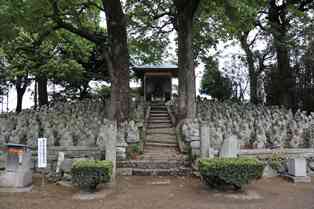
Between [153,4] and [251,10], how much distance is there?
5665mm

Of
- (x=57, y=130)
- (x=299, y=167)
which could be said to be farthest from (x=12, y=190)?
(x=299, y=167)

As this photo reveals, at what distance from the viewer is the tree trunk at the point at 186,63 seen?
38.2 ft

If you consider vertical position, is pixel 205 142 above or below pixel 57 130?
Result: below

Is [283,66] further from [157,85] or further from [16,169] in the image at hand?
[16,169]

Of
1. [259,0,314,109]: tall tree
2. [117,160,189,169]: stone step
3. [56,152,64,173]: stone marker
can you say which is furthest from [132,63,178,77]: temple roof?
[56,152,64,173]: stone marker

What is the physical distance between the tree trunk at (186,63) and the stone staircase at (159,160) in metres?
1.07

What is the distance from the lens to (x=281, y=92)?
56.4 ft

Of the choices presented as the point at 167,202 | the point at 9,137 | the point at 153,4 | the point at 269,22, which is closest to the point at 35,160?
the point at 9,137

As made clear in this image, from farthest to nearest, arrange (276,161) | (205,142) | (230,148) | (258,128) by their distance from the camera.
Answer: (258,128) → (276,161) → (205,142) → (230,148)

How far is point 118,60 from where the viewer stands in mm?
11219

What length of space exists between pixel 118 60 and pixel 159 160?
14.6ft

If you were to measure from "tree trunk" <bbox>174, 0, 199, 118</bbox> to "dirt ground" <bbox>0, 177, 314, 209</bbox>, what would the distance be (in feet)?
15.0

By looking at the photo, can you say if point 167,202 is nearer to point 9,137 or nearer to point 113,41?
point 9,137

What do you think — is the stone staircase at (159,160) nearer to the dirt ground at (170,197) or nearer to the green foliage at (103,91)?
the dirt ground at (170,197)
